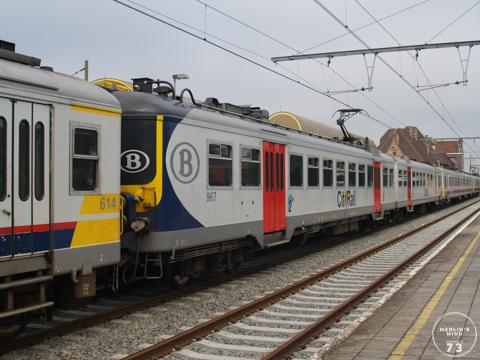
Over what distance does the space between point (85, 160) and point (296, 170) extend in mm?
7285

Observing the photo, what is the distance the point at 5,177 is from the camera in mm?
5895

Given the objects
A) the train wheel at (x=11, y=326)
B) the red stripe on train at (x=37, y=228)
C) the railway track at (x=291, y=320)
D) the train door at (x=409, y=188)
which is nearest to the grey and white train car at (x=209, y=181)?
the railway track at (x=291, y=320)

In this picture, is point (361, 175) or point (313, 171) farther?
point (361, 175)

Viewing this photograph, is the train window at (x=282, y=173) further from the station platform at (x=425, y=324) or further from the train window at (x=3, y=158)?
the train window at (x=3, y=158)

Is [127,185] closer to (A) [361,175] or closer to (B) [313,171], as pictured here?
(B) [313,171]

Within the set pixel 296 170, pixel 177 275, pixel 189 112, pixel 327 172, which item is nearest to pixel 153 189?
pixel 189 112

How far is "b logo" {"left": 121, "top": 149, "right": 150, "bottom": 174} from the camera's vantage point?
8602 mm

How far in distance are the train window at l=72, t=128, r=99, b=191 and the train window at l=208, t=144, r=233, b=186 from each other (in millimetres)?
2932

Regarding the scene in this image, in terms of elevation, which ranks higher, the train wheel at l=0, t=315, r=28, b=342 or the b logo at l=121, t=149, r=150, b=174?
the b logo at l=121, t=149, r=150, b=174

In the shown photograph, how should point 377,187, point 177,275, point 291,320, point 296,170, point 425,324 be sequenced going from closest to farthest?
point 425,324 < point 291,320 < point 177,275 < point 296,170 < point 377,187

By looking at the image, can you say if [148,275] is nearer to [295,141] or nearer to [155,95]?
[155,95]

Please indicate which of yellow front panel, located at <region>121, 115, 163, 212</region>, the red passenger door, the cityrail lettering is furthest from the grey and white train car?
the red passenger door

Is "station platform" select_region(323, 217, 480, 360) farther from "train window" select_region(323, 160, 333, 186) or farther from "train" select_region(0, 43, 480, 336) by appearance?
"train window" select_region(323, 160, 333, 186)

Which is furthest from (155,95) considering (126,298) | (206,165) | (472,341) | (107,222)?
(472,341)
